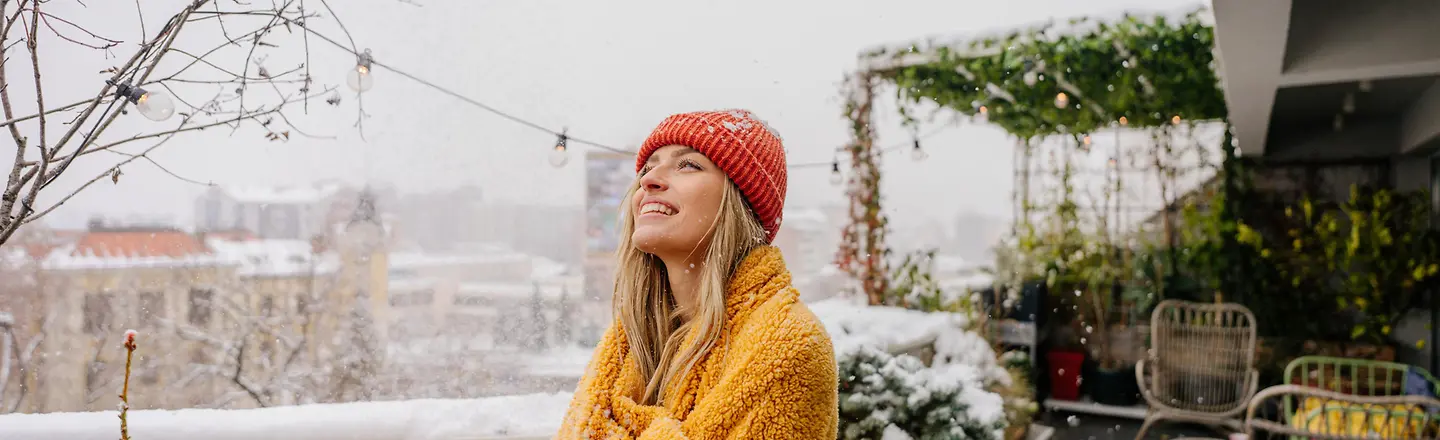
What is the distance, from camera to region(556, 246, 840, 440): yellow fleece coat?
0.92m

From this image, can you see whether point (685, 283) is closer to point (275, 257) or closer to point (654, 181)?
point (654, 181)

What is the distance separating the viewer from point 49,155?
109cm

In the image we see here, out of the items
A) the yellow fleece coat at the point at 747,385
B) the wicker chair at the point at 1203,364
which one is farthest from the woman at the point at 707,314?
the wicker chair at the point at 1203,364

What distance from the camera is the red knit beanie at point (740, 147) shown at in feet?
3.40

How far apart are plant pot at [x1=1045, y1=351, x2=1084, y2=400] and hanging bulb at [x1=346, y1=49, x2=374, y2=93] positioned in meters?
4.58

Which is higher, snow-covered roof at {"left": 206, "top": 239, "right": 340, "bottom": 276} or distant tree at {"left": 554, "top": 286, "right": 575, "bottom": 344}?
snow-covered roof at {"left": 206, "top": 239, "right": 340, "bottom": 276}

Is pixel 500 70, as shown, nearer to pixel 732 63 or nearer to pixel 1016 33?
pixel 732 63

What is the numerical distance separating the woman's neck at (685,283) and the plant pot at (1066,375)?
4598 mm

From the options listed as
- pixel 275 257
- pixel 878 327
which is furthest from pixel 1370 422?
pixel 275 257

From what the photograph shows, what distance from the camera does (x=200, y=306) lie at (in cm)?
265

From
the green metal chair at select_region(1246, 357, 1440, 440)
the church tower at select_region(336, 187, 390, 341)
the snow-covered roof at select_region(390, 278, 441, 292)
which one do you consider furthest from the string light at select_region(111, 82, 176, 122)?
the green metal chair at select_region(1246, 357, 1440, 440)

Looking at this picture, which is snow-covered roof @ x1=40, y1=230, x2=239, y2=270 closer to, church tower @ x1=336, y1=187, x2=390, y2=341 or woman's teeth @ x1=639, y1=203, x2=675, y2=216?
church tower @ x1=336, y1=187, x2=390, y2=341

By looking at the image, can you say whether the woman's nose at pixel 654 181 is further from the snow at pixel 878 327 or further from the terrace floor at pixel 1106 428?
the terrace floor at pixel 1106 428

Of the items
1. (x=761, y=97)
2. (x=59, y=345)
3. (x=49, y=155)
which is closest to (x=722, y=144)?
(x=49, y=155)
